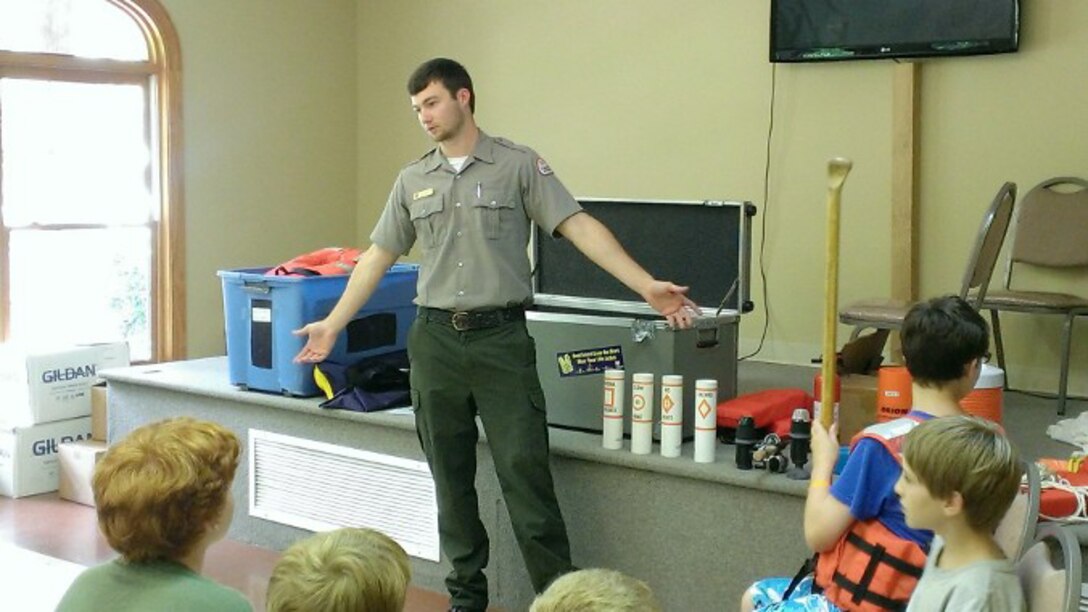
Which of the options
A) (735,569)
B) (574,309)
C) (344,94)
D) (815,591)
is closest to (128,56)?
(344,94)

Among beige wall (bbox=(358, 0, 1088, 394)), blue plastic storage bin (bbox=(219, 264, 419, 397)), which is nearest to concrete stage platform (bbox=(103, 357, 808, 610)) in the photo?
blue plastic storage bin (bbox=(219, 264, 419, 397))

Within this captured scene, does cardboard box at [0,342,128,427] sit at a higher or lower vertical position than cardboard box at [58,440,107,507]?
higher

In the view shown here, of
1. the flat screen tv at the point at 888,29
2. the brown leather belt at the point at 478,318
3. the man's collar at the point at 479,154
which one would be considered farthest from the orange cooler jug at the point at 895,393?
the flat screen tv at the point at 888,29

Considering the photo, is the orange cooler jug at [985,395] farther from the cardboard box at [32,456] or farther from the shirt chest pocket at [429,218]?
the cardboard box at [32,456]

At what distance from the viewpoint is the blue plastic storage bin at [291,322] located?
4.94m

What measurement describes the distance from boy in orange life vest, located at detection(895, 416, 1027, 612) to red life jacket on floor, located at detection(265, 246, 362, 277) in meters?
3.04

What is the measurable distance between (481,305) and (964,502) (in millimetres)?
1883

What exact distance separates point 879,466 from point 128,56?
541 centimetres

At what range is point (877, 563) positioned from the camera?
2.77 meters

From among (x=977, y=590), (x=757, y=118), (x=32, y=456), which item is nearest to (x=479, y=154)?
(x=977, y=590)

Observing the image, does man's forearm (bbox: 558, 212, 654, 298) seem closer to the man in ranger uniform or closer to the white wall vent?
the man in ranger uniform

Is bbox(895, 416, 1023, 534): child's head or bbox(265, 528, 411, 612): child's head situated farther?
bbox(895, 416, 1023, 534): child's head

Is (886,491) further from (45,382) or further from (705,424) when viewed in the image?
(45,382)

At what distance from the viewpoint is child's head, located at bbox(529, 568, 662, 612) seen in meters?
1.70
